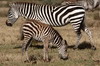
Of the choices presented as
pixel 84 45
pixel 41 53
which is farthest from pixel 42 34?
pixel 84 45

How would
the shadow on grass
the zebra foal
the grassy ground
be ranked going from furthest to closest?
1. the shadow on grass
2. the zebra foal
3. the grassy ground

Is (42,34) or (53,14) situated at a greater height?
(53,14)

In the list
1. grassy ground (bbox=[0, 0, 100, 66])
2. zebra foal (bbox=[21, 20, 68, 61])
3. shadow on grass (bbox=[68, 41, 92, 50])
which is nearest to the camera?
grassy ground (bbox=[0, 0, 100, 66])

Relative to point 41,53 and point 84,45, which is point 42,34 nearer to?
point 41,53

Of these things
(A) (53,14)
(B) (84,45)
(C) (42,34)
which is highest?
(A) (53,14)

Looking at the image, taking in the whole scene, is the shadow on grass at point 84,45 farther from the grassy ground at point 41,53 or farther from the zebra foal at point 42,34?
the zebra foal at point 42,34

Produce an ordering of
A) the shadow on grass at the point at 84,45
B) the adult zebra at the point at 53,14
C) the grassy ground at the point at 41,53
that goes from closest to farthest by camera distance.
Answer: the grassy ground at the point at 41,53
the adult zebra at the point at 53,14
the shadow on grass at the point at 84,45

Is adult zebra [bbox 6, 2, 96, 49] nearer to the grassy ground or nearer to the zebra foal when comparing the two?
the grassy ground

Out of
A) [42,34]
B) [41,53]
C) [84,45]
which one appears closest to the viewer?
[42,34]

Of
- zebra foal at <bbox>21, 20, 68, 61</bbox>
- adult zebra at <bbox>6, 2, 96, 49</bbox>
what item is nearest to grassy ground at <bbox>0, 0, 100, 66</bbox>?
zebra foal at <bbox>21, 20, 68, 61</bbox>

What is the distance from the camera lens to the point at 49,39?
11406 mm

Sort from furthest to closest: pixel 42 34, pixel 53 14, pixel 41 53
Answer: pixel 53 14 < pixel 41 53 < pixel 42 34

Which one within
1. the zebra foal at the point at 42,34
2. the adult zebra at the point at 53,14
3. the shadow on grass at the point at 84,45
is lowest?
the shadow on grass at the point at 84,45

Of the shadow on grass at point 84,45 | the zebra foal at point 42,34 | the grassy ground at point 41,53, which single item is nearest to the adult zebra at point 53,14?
the shadow on grass at point 84,45
